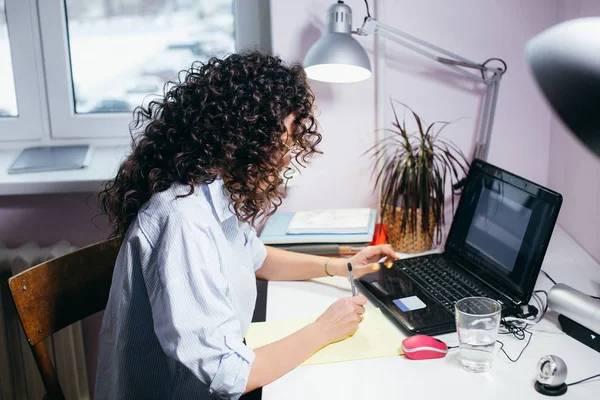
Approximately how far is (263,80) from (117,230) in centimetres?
Result: 41

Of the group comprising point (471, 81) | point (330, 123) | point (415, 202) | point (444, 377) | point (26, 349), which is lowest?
point (26, 349)

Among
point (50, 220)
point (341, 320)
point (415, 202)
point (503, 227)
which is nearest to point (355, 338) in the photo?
point (341, 320)

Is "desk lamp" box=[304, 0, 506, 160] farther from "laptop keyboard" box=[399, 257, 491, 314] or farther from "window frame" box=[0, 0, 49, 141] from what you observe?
"window frame" box=[0, 0, 49, 141]

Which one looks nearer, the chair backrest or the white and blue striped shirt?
the white and blue striped shirt

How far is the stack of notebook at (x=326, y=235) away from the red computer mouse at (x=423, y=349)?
1.54 ft

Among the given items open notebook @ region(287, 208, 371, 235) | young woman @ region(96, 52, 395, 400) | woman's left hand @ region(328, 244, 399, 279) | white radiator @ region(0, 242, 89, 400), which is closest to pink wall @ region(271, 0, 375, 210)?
open notebook @ region(287, 208, 371, 235)

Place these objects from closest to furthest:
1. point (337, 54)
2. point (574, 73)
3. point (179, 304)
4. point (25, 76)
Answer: point (574, 73) < point (179, 304) < point (337, 54) < point (25, 76)

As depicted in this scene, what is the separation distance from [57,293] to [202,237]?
0.39 metres

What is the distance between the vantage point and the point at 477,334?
101 cm

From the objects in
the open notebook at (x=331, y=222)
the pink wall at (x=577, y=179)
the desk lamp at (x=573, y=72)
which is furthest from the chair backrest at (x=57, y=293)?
the pink wall at (x=577, y=179)

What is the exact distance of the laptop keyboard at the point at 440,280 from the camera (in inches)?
47.6

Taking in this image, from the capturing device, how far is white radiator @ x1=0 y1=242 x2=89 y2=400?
5.49ft

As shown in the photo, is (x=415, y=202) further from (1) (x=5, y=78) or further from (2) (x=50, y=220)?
(1) (x=5, y=78)

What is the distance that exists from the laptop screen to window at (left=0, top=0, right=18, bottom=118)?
135 cm
